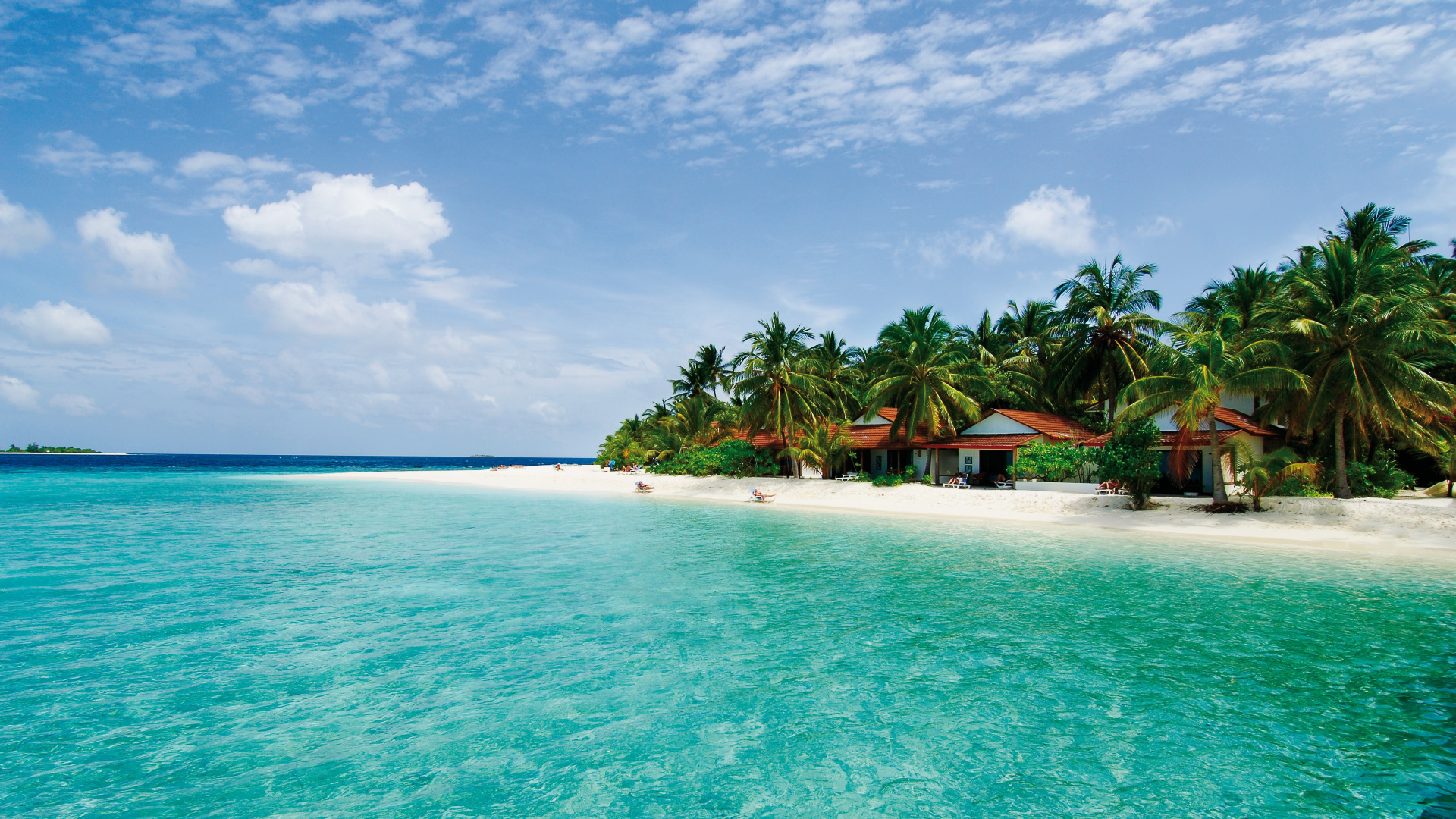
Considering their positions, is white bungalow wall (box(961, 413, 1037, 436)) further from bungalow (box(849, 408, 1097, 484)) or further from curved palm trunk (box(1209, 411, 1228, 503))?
curved palm trunk (box(1209, 411, 1228, 503))

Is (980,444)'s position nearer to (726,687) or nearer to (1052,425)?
(1052,425)

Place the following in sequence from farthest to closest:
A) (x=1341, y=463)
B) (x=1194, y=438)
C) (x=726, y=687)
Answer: (x=1194, y=438), (x=1341, y=463), (x=726, y=687)

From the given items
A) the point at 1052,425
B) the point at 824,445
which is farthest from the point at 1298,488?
the point at 824,445

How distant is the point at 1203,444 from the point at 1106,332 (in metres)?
9.56

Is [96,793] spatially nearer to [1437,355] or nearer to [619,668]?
[619,668]

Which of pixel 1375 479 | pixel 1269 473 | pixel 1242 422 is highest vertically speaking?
pixel 1242 422

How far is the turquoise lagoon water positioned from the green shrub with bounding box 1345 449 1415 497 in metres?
8.01

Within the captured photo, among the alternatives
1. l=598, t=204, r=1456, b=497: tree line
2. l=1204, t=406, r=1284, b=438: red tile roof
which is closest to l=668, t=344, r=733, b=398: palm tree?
l=598, t=204, r=1456, b=497: tree line

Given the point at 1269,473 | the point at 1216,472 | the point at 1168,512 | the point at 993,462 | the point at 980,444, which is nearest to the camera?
the point at 1269,473

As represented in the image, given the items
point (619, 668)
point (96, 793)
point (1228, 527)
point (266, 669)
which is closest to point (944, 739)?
point (619, 668)

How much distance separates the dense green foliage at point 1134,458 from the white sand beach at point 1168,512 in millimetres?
754

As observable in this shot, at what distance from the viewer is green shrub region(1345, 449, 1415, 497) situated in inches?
872

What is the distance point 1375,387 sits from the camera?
2083cm

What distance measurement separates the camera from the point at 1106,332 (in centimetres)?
3391
